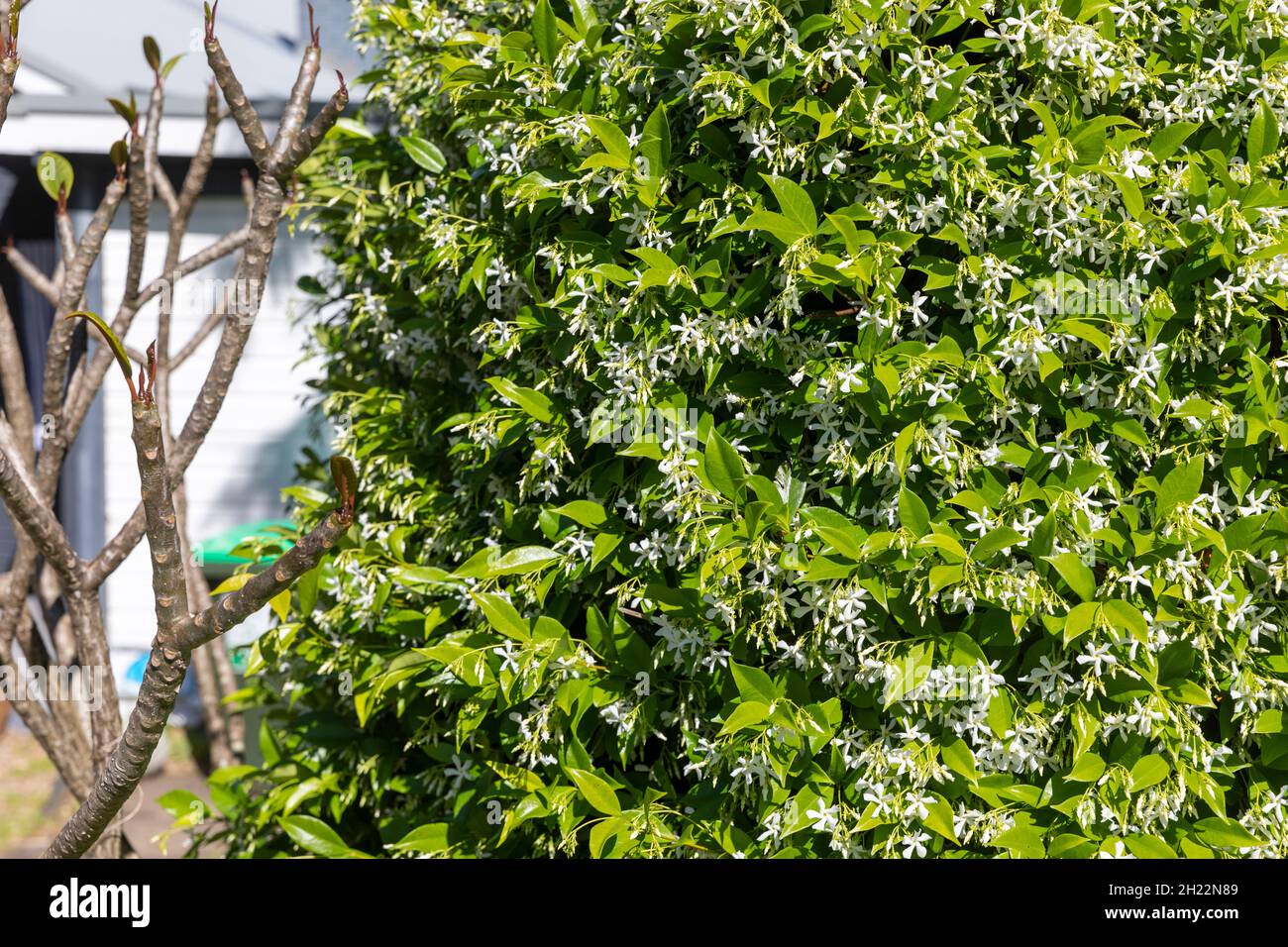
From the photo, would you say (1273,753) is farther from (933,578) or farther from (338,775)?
(338,775)

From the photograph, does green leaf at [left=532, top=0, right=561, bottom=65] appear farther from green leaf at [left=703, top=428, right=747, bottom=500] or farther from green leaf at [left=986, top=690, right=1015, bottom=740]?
green leaf at [left=986, top=690, right=1015, bottom=740]

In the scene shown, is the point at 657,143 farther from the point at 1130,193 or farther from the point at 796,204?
the point at 1130,193

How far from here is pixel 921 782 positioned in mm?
1917

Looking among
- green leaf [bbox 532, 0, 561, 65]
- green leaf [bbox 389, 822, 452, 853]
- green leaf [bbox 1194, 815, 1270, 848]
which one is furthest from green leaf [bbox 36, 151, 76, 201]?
green leaf [bbox 1194, 815, 1270, 848]

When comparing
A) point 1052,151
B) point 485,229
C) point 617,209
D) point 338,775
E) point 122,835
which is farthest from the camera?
point 122,835

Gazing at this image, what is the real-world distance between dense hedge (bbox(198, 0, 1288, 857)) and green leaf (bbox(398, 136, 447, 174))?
290mm

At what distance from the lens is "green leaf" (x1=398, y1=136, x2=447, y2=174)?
256cm

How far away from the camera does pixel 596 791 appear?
2064 mm

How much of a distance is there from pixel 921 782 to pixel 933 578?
0.39 meters

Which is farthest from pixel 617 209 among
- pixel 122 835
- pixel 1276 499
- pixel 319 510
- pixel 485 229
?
pixel 122 835

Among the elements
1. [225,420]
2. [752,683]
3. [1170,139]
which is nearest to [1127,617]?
[752,683]

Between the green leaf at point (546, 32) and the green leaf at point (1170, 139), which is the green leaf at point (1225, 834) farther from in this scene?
the green leaf at point (546, 32)

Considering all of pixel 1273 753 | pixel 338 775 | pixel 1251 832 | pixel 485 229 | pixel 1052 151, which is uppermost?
pixel 485 229

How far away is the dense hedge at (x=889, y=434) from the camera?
194cm
